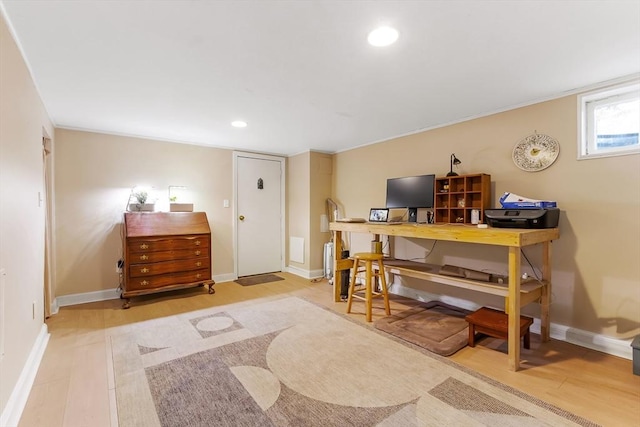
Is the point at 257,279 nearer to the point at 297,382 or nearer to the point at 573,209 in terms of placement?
the point at 297,382

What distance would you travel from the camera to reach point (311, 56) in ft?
6.41

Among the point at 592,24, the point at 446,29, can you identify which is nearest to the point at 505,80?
the point at 592,24

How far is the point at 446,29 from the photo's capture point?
167 cm

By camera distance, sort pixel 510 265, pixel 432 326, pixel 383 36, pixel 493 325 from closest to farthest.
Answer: pixel 383 36 → pixel 510 265 → pixel 493 325 → pixel 432 326

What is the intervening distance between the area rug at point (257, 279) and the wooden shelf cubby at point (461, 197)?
108 inches

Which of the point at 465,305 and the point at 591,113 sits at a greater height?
the point at 591,113

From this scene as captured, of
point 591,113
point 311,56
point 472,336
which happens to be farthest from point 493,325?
point 311,56

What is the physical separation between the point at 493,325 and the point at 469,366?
0.41 meters

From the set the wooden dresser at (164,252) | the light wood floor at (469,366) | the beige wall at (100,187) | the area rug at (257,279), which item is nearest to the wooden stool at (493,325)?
the light wood floor at (469,366)

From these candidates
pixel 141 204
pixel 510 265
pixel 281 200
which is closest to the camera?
pixel 510 265

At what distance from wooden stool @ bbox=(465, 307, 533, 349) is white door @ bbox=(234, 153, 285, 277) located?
3.50 metres

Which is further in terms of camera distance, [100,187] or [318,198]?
[318,198]

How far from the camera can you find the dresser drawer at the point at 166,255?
11.5 feet

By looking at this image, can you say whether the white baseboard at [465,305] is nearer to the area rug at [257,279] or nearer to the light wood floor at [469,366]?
the light wood floor at [469,366]
